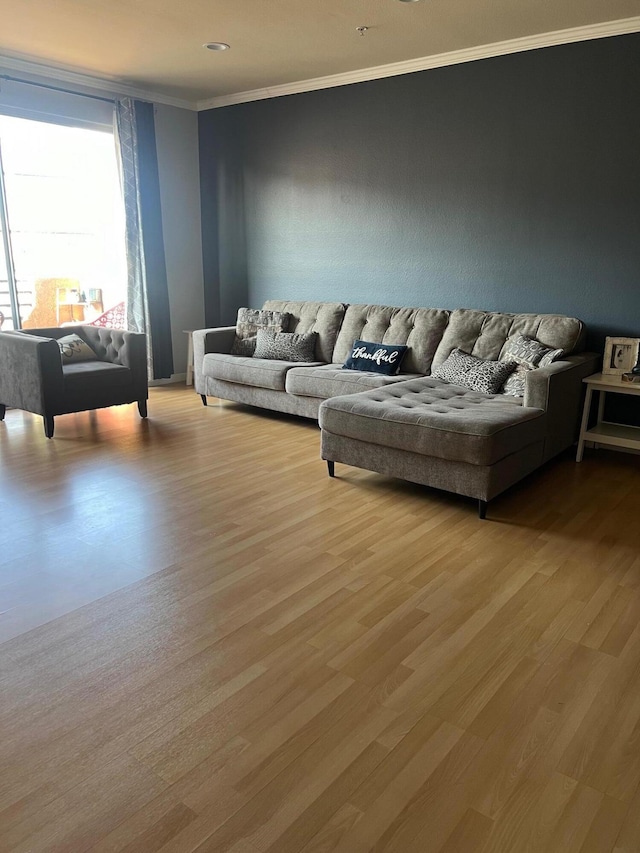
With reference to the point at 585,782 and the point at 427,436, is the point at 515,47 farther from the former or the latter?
the point at 585,782

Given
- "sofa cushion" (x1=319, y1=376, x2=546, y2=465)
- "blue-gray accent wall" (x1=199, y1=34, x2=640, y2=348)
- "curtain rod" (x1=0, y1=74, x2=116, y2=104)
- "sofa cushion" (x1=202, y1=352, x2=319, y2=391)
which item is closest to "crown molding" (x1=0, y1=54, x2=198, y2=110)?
"curtain rod" (x1=0, y1=74, x2=116, y2=104)

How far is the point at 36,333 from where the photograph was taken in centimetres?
485

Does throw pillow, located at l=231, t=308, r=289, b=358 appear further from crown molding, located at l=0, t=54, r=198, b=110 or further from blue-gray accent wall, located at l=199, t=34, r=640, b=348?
crown molding, located at l=0, t=54, r=198, b=110

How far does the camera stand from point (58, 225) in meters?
5.65

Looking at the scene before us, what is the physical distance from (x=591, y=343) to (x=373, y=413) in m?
1.79

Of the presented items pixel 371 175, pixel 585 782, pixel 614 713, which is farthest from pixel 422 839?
pixel 371 175

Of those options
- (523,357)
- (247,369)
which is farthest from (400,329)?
(247,369)

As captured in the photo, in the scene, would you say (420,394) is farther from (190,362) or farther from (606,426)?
(190,362)

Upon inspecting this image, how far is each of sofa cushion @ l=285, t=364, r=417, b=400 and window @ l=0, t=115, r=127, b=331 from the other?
226 cm

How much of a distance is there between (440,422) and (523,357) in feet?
3.70

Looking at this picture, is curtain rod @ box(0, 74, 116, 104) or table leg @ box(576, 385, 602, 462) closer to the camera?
table leg @ box(576, 385, 602, 462)

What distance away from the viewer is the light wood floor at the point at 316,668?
1.47 meters

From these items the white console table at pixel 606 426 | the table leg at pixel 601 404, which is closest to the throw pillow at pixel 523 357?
the white console table at pixel 606 426

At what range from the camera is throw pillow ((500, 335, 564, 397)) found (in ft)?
12.7
